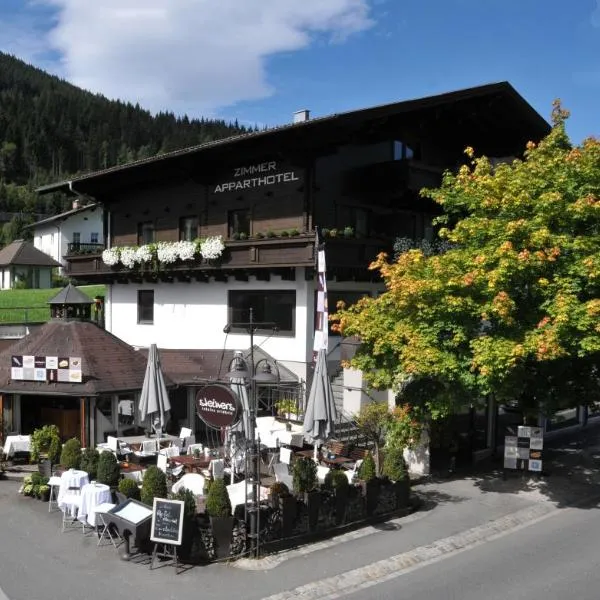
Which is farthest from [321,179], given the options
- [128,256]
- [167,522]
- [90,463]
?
[167,522]

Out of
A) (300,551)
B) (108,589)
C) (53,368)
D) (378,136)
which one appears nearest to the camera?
(108,589)

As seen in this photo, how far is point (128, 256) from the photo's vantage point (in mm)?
25344

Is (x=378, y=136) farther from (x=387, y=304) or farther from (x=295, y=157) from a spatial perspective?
(x=387, y=304)

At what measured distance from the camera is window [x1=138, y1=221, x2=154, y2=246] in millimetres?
26058

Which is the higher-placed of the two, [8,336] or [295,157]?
[295,157]

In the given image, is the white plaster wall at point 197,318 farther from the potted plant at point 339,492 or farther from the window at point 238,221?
the potted plant at point 339,492

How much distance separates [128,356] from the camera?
19906 millimetres

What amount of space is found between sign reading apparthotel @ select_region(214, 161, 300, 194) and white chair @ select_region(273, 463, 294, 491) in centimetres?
954

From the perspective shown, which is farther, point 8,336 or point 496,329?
point 8,336

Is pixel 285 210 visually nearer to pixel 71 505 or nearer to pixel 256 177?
pixel 256 177

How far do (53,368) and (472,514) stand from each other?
11.4m

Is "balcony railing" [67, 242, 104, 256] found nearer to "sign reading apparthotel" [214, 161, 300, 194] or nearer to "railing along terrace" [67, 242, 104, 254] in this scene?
"railing along terrace" [67, 242, 104, 254]

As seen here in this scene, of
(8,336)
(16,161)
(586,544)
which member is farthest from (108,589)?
(16,161)

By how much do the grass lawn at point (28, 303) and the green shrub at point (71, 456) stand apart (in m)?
26.6
